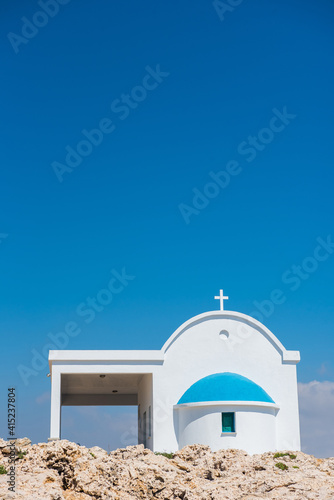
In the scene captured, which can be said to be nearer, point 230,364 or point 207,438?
point 207,438

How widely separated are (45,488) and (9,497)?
105 centimetres

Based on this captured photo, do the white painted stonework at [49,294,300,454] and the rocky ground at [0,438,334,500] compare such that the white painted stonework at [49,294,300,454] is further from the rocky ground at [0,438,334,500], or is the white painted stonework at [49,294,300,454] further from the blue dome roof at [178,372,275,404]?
the rocky ground at [0,438,334,500]

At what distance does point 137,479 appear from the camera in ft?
47.5

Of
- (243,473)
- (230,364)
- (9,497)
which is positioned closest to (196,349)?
(230,364)

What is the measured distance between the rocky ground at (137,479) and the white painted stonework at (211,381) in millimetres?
6994

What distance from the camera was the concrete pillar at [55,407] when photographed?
79.6 feet

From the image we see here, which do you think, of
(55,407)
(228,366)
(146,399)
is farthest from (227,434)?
(55,407)

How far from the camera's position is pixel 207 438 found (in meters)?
23.9

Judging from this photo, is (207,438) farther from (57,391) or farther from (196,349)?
(57,391)

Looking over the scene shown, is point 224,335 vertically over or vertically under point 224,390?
over

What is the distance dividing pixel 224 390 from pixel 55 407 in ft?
21.3

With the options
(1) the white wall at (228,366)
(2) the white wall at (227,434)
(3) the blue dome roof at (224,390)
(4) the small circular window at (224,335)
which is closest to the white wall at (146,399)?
(1) the white wall at (228,366)

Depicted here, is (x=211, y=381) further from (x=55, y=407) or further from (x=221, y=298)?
(x=55, y=407)

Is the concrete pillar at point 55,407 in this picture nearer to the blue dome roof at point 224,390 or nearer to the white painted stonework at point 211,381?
the white painted stonework at point 211,381
